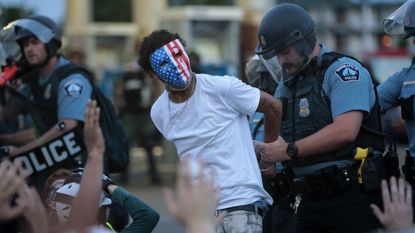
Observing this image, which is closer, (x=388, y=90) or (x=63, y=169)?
(x=388, y=90)

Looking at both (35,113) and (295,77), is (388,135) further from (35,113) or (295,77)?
(35,113)

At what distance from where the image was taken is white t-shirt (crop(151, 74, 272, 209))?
5.07 meters

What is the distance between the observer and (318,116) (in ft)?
17.6

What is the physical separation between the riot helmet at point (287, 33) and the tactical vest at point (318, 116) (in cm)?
8

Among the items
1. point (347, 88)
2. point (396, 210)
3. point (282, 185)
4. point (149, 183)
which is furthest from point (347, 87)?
point (149, 183)

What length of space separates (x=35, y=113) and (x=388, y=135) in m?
2.78

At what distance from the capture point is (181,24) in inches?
702

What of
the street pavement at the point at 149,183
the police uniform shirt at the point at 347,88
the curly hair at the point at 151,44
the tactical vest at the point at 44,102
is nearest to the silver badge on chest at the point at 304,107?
the police uniform shirt at the point at 347,88

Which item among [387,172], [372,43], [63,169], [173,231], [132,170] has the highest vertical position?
[387,172]

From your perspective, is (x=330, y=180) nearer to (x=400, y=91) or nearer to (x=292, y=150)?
(x=292, y=150)

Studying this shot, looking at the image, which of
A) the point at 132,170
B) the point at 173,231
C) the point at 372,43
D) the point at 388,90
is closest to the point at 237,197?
the point at 388,90

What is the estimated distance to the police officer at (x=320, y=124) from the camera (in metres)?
5.20

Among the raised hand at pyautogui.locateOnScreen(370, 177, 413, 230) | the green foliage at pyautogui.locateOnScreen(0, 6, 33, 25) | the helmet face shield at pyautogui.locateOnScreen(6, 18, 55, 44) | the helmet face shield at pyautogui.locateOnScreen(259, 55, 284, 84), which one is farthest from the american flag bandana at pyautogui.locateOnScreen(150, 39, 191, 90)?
the green foliage at pyautogui.locateOnScreen(0, 6, 33, 25)

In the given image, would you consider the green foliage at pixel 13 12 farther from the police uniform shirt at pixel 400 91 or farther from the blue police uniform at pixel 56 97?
the police uniform shirt at pixel 400 91
